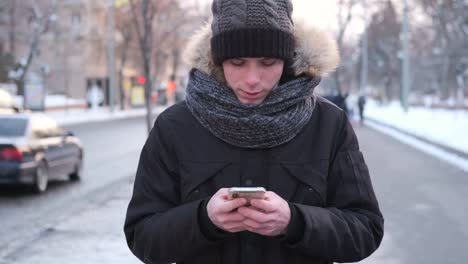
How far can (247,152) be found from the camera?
6.82ft

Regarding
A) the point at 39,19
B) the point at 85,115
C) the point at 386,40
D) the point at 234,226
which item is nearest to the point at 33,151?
the point at 234,226

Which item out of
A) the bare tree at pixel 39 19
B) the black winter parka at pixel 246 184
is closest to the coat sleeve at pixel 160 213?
the black winter parka at pixel 246 184

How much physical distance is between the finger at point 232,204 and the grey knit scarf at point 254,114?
11.3 inches

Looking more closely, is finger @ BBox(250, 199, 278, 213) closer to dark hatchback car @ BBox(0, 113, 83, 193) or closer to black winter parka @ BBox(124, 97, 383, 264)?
black winter parka @ BBox(124, 97, 383, 264)

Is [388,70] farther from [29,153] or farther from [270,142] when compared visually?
[270,142]

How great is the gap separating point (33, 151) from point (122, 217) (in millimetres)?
3651

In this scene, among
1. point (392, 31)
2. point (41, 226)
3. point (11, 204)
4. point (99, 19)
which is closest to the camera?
point (41, 226)

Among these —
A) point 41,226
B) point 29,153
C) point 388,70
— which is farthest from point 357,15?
point 41,226

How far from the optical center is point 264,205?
71.8 inches

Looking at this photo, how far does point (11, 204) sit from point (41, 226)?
2503 mm

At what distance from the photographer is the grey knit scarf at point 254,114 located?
2.05 m

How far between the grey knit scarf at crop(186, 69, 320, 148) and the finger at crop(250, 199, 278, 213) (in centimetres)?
27

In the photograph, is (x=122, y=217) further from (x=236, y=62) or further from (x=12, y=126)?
(x=236, y=62)

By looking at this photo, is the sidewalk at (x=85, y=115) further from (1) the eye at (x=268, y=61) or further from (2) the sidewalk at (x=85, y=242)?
(1) the eye at (x=268, y=61)
